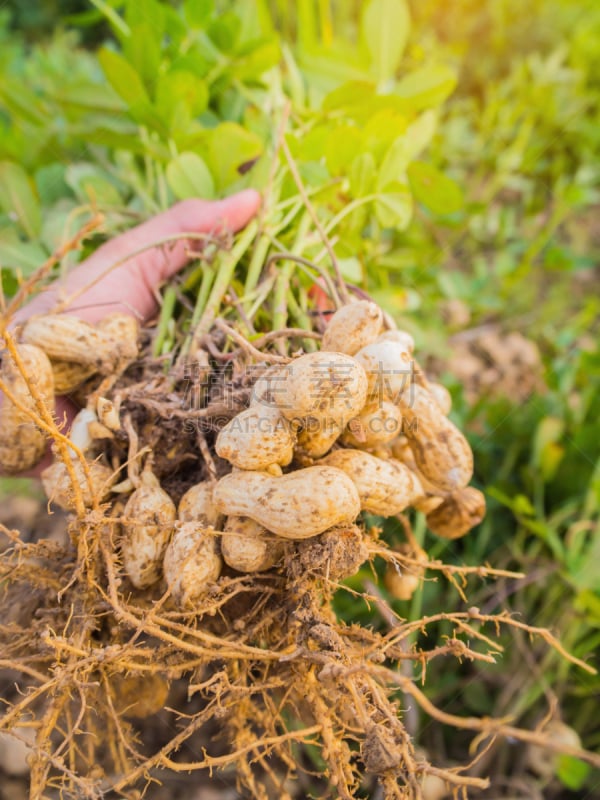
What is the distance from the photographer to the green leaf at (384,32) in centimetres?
124

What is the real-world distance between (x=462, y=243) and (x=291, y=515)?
1.89 metres

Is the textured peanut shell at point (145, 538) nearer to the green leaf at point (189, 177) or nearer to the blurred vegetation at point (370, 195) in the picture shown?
the blurred vegetation at point (370, 195)

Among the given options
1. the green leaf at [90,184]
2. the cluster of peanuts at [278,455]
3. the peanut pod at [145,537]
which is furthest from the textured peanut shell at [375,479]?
the green leaf at [90,184]

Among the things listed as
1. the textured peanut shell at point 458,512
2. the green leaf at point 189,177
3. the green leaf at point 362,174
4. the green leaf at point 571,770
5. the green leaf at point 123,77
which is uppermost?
the green leaf at point 123,77

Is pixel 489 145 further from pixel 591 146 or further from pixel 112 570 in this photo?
pixel 112 570

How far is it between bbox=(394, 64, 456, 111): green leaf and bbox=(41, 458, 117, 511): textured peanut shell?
92 cm

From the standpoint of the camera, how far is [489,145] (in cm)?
222

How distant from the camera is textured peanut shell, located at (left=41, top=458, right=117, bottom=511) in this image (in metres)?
0.72

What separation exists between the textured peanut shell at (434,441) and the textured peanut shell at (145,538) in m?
0.33

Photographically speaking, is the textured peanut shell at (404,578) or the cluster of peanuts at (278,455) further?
the textured peanut shell at (404,578)

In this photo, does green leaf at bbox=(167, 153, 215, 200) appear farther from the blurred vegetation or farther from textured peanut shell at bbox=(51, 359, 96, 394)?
textured peanut shell at bbox=(51, 359, 96, 394)

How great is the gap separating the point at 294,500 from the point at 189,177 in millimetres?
708

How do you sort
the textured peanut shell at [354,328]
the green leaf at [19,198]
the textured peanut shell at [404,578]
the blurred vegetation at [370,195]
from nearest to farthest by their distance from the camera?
the textured peanut shell at [354,328] < the textured peanut shell at [404,578] < the blurred vegetation at [370,195] < the green leaf at [19,198]

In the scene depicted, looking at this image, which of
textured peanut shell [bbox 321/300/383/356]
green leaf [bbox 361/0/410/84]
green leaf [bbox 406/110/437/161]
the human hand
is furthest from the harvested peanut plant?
green leaf [bbox 361/0/410/84]
